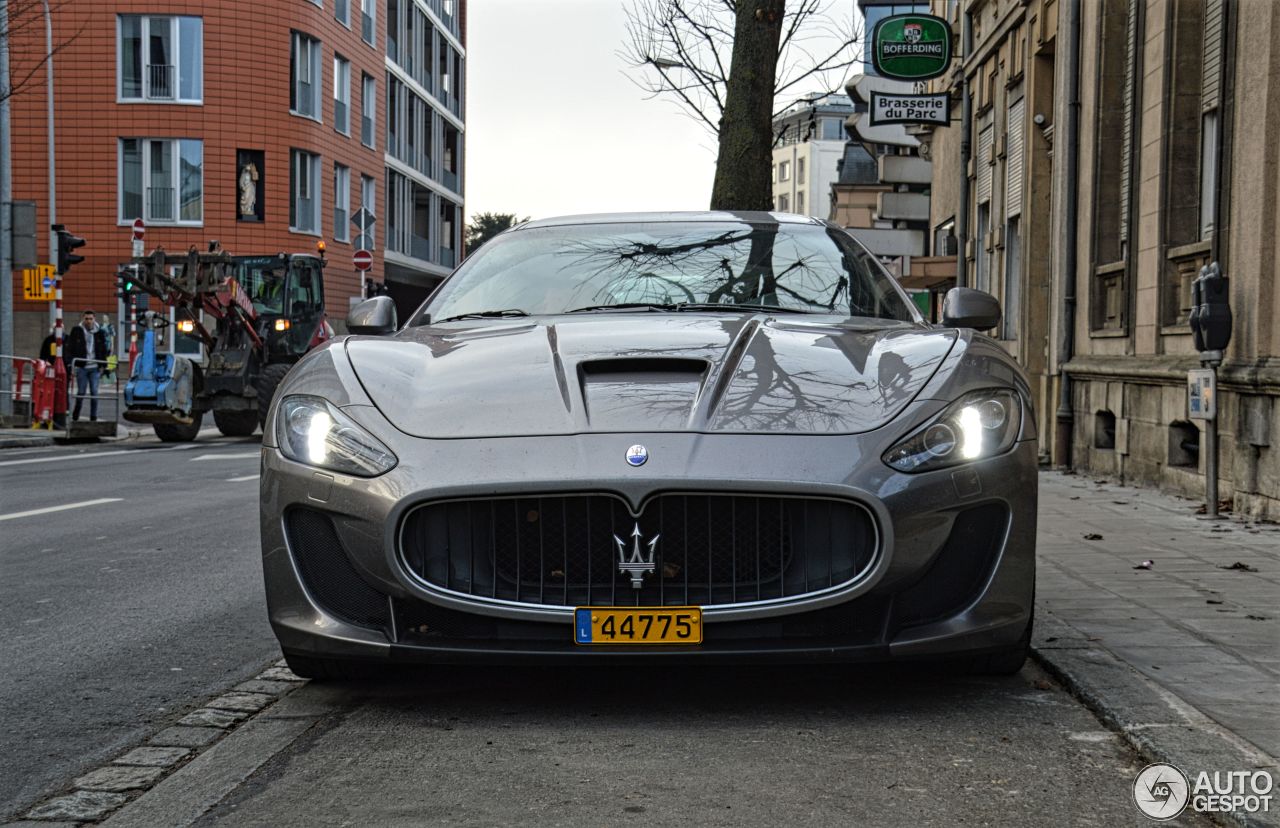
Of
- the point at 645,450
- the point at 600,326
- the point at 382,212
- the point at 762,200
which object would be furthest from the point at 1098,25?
the point at 382,212

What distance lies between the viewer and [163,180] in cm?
3925

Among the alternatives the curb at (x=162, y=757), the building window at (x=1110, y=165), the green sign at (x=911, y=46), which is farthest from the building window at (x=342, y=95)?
the curb at (x=162, y=757)

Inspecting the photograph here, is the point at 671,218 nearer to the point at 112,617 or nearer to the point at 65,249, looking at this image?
the point at 112,617

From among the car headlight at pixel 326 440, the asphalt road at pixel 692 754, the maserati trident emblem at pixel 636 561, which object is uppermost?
the car headlight at pixel 326 440

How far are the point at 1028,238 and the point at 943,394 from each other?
1526cm

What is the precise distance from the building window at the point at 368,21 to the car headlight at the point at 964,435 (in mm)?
45117

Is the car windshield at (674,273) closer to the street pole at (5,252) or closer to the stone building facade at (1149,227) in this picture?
the stone building facade at (1149,227)

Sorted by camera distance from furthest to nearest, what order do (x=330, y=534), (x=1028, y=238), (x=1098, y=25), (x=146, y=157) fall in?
(x=146, y=157), (x=1028, y=238), (x=1098, y=25), (x=330, y=534)

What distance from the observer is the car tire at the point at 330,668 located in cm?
452

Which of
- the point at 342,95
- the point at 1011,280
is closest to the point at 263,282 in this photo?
the point at 1011,280

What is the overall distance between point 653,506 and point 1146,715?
4.54 feet

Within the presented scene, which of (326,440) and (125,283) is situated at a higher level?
(125,283)

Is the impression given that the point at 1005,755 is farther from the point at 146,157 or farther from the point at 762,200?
the point at 146,157

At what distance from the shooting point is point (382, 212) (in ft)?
165
